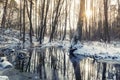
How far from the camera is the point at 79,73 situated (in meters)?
15.4

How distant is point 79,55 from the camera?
82.2 feet

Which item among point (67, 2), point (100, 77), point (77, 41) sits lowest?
point (100, 77)

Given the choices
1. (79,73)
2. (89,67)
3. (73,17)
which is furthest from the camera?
(73,17)

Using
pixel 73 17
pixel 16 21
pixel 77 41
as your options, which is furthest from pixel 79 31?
pixel 73 17

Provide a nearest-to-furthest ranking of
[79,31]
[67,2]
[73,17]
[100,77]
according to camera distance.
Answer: [100,77] < [79,31] < [67,2] < [73,17]

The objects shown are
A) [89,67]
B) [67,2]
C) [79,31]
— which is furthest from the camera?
[67,2]

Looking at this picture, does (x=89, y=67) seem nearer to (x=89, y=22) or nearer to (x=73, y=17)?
(x=89, y=22)

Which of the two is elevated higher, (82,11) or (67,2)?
(67,2)

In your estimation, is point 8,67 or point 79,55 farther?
point 79,55

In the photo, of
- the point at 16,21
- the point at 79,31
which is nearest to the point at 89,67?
the point at 79,31

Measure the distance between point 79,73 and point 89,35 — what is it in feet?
152

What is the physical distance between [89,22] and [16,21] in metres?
16.5

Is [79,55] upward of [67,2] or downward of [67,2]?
downward

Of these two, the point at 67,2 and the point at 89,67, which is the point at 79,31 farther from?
the point at 67,2
